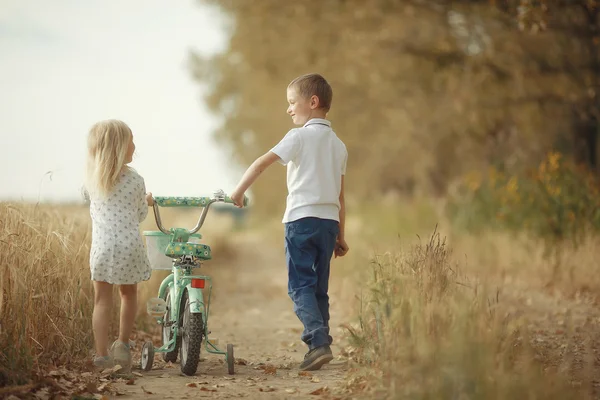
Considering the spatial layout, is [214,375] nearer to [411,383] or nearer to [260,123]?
[411,383]

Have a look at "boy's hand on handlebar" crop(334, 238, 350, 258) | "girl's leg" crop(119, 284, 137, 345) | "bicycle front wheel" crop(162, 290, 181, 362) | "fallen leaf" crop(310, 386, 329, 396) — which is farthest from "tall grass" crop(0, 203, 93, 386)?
"boy's hand on handlebar" crop(334, 238, 350, 258)

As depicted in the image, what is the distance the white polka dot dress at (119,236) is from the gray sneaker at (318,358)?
4.27 ft

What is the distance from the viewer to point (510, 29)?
1372 cm

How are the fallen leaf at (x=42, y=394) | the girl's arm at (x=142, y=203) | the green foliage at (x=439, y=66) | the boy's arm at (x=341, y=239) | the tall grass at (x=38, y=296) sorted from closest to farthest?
the fallen leaf at (x=42, y=394) < the tall grass at (x=38, y=296) < the girl's arm at (x=142, y=203) < the boy's arm at (x=341, y=239) < the green foliage at (x=439, y=66)

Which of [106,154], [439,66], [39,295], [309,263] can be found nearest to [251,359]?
[309,263]

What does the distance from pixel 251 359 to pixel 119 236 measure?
1770 millimetres

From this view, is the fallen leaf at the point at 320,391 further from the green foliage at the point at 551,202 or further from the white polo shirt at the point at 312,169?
the green foliage at the point at 551,202

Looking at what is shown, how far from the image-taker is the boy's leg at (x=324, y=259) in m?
5.62

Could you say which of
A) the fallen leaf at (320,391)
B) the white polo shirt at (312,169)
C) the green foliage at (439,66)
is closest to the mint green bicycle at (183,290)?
the white polo shirt at (312,169)

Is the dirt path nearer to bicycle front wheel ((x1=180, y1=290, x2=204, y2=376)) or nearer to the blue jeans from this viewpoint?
bicycle front wheel ((x1=180, y1=290, x2=204, y2=376))

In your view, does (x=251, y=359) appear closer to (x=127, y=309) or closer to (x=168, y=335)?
(x=168, y=335)

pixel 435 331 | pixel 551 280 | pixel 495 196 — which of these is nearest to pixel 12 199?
pixel 435 331

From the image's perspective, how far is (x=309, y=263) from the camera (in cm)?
566

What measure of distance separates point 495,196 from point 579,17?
3.32 metres
